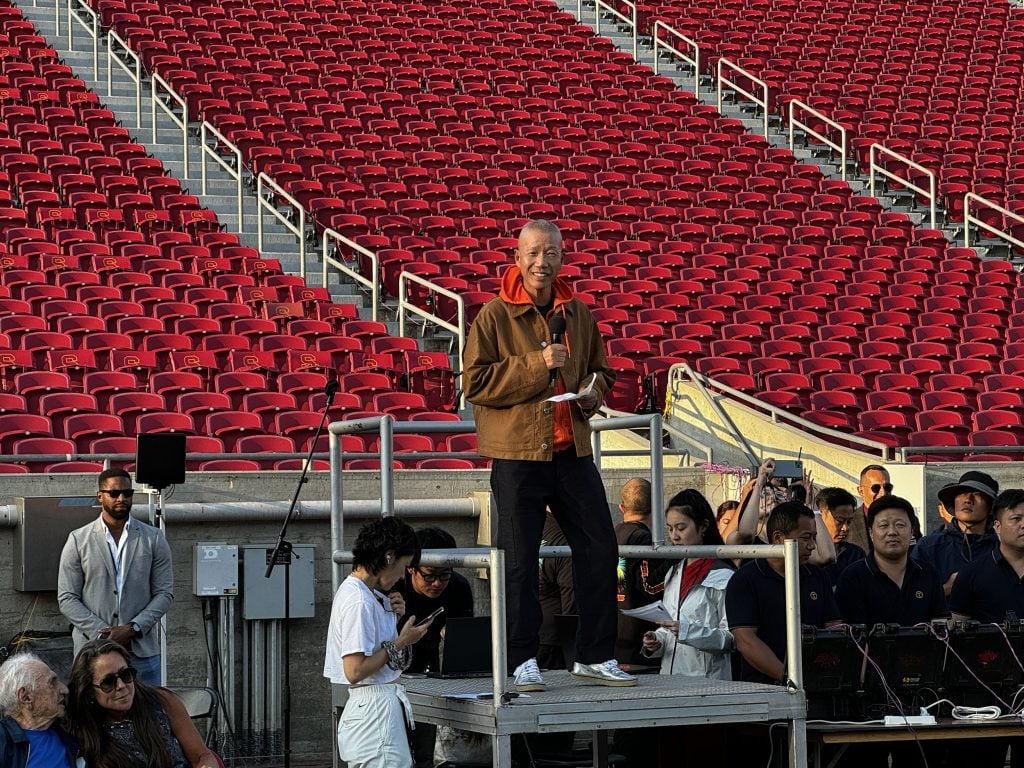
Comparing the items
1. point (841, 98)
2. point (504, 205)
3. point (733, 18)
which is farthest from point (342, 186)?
point (733, 18)

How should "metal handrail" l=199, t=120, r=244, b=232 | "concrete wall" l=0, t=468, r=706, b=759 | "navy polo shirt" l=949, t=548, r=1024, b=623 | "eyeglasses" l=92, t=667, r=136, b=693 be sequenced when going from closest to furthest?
"eyeglasses" l=92, t=667, r=136, b=693 → "navy polo shirt" l=949, t=548, r=1024, b=623 → "concrete wall" l=0, t=468, r=706, b=759 → "metal handrail" l=199, t=120, r=244, b=232

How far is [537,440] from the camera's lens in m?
5.76

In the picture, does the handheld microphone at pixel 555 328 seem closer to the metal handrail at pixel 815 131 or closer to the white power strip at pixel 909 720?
the white power strip at pixel 909 720

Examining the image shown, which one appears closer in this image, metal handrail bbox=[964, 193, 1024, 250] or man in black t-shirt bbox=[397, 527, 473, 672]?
man in black t-shirt bbox=[397, 527, 473, 672]

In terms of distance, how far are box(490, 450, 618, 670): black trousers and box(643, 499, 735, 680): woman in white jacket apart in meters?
1.05

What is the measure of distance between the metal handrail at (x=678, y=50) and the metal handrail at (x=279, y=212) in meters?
8.17

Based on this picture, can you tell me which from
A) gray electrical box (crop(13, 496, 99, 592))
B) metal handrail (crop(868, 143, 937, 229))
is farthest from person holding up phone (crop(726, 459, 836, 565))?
metal handrail (crop(868, 143, 937, 229))

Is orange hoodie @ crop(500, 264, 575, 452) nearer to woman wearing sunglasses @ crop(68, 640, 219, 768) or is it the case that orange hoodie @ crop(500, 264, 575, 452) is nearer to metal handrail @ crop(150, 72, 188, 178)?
woman wearing sunglasses @ crop(68, 640, 219, 768)

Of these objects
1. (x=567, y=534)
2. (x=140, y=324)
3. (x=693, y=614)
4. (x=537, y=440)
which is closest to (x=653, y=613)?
(x=693, y=614)

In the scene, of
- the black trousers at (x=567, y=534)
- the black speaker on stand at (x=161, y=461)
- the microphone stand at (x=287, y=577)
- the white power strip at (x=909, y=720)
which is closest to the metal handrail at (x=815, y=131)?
the microphone stand at (x=287, y=577)

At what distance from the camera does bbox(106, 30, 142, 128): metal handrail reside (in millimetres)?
20703

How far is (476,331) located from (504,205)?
13.8 meters

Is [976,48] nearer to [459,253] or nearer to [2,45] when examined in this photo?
[459,253]

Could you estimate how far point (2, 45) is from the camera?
21609 millimetres
